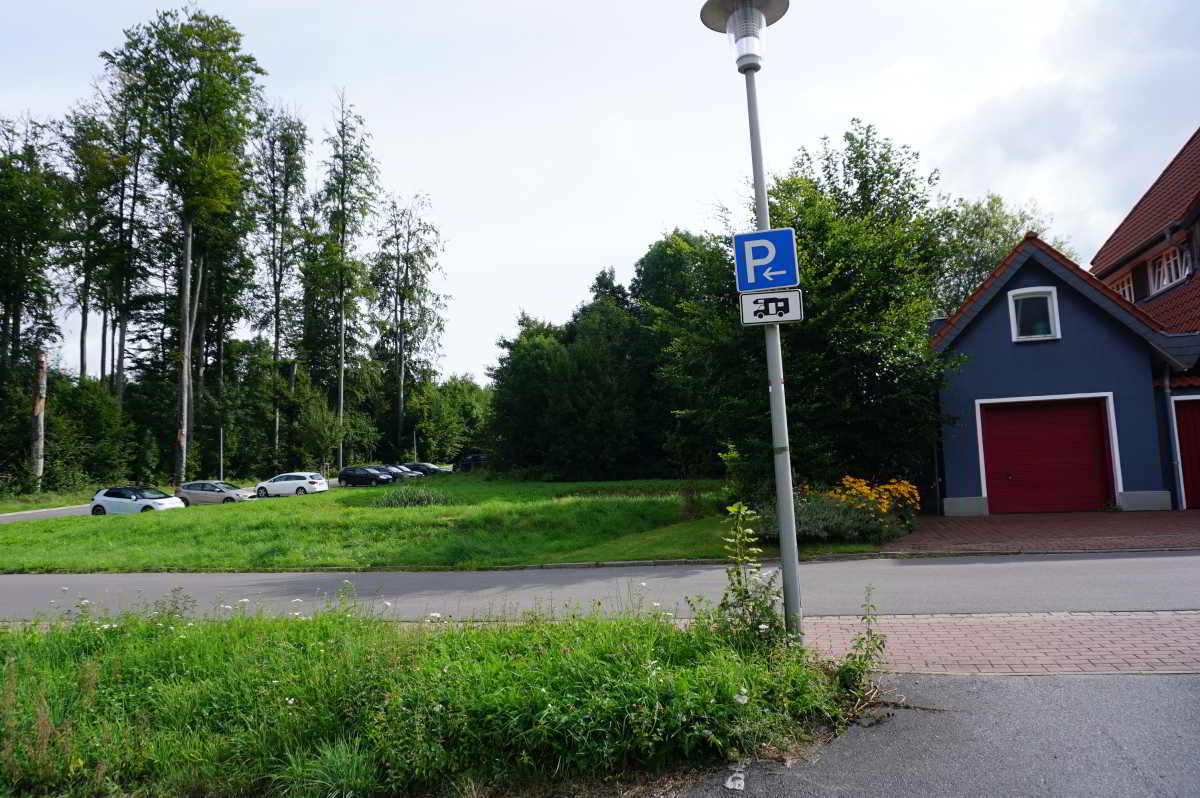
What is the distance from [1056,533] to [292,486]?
34.9 metres

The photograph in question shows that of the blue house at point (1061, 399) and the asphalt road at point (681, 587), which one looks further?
the blue house at point (1061, 399)

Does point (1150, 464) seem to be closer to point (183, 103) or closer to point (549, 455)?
point (549, 455)

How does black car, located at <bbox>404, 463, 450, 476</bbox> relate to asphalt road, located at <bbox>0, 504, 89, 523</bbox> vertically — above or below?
above

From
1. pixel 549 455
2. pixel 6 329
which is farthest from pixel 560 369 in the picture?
pixel 6 329

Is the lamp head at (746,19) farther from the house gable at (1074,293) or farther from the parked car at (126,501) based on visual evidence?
the parked car at (126,501)

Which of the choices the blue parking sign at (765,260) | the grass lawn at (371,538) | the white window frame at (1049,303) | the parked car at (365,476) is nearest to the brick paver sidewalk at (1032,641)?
the blue parking sign at (765,260)

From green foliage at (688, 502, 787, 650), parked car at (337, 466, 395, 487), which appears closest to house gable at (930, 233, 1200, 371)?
green foliage at (688, 502, 787, 650)

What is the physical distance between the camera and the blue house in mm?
16016

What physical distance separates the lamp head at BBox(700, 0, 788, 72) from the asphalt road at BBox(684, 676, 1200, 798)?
4.93 metres

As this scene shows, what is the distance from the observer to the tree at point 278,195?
161 ft

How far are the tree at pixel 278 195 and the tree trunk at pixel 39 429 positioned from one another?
1439 cm

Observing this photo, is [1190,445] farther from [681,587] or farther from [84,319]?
[84,319]

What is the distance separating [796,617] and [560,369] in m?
37.1

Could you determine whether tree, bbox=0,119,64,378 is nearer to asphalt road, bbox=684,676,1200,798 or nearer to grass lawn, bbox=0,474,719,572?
grass lawn, bbox=0,474,719,572
